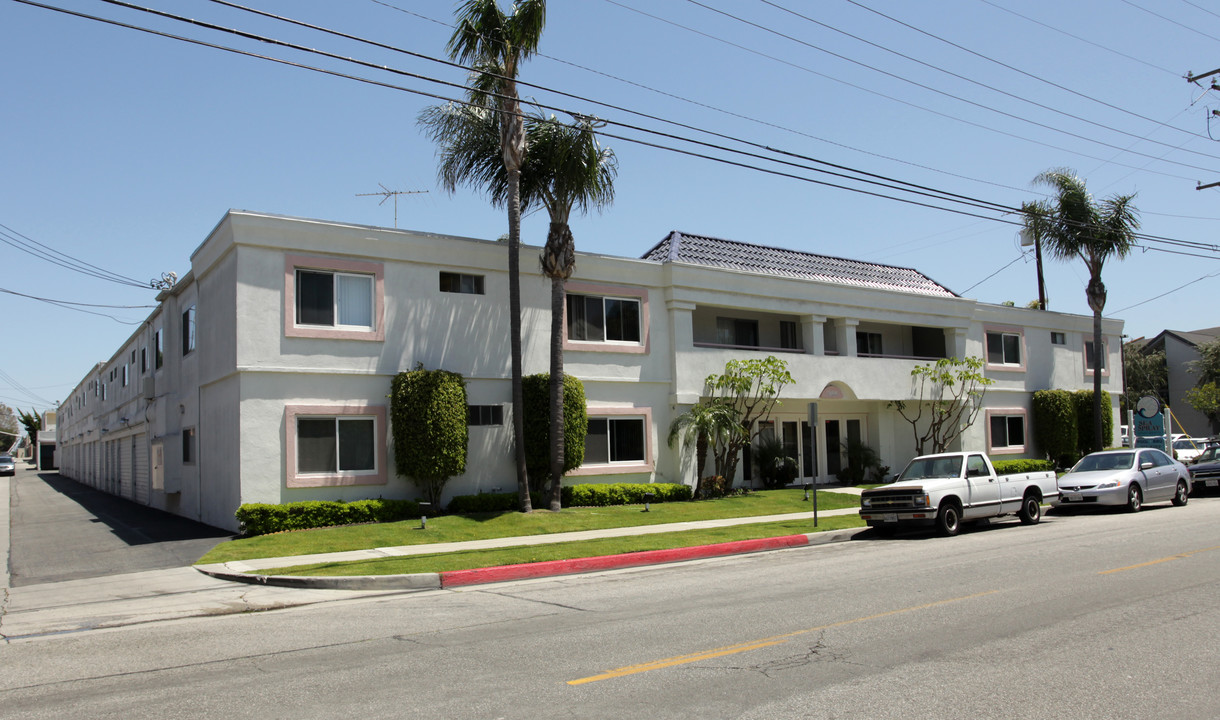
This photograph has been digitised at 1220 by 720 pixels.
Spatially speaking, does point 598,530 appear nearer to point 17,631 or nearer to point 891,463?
point 17,631

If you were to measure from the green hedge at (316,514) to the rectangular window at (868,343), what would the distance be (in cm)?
1780

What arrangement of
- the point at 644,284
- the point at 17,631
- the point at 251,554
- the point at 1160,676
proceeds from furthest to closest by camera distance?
the point at 644,284 < the point at 251,554 < the point at 17,631 < the point at 1160,676

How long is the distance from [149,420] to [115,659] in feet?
68.9

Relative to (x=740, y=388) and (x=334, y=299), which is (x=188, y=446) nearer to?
(x=334, y=299)

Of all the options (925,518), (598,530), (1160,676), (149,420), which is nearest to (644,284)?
(598,530)

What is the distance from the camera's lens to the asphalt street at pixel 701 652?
20.0ft

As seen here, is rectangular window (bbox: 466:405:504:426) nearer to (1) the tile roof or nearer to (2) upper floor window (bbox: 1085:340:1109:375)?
(1) the tile roof

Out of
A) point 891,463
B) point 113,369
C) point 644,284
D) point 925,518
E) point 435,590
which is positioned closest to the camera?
point 435,590

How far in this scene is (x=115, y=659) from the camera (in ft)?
26.9

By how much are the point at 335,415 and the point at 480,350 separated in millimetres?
3767

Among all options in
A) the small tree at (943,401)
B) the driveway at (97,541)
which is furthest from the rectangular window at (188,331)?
the small tree at (943,401)

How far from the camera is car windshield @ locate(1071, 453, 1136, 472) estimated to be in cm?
2181

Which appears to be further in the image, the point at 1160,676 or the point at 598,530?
the point at 598,530

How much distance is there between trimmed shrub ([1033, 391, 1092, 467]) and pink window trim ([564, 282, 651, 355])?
18195 mm
